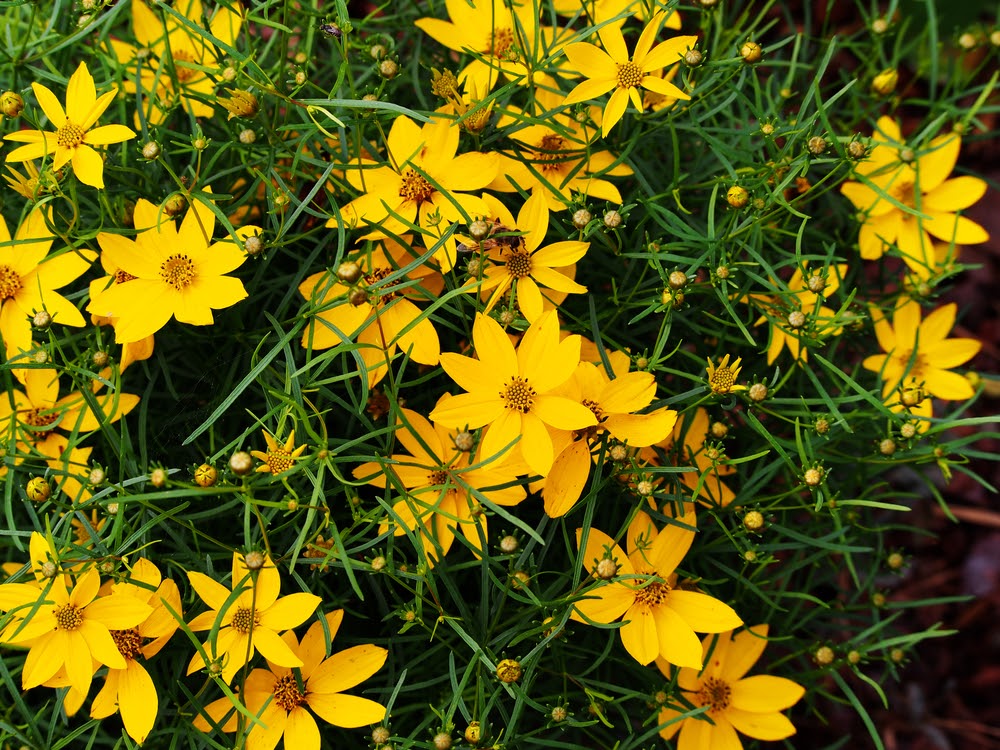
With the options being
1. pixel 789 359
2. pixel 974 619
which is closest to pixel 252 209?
pixel 789 359

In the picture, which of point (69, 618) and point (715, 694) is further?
point (715, 694)

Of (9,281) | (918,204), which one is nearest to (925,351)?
(918,204)

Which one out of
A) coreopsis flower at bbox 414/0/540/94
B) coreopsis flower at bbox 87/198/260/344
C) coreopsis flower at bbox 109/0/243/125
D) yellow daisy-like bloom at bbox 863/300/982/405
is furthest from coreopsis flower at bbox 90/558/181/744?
yellow daisy-like bloom at bbox 863/300/982/405

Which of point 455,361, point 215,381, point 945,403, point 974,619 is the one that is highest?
point 455,361

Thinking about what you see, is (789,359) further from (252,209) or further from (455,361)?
(252,209)

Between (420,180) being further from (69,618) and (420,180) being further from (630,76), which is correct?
(69,618)

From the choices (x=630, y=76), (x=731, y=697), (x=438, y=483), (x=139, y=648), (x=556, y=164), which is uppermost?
(x=630, y=76)

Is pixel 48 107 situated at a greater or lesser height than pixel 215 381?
greater

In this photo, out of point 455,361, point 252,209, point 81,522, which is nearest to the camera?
point 455,361
